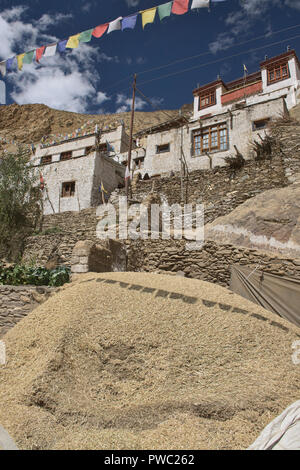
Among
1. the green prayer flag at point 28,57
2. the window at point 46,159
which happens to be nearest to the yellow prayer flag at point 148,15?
the green prayer flag at point 28,57

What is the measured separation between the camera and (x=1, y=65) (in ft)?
31.6

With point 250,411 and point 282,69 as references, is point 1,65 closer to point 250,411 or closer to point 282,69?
point 250,411

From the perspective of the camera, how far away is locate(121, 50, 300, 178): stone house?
57.1 feet

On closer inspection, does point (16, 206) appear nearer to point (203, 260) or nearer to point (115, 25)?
point (115, 25)

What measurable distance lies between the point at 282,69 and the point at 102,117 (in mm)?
43122

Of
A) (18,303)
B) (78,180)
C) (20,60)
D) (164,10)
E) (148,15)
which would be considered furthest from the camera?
(78,180)

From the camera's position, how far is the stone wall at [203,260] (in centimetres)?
Result: 653

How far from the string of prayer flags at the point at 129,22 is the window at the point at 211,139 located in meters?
11.0

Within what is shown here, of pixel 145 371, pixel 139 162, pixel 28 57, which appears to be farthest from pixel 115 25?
pixel 139 162

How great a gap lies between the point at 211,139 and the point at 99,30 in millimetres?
11520

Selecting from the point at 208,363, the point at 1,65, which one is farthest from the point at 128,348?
the point at 1,65

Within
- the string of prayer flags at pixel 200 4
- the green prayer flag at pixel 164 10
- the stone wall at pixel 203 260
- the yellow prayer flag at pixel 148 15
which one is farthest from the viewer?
the yellow prayer flag at pixel 148 15

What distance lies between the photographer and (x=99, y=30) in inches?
343

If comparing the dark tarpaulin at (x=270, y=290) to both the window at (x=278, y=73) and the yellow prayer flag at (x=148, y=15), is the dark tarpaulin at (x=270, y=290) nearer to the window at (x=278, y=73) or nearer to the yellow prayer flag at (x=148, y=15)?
the yellow prayer flag at (x=148, y=15)
